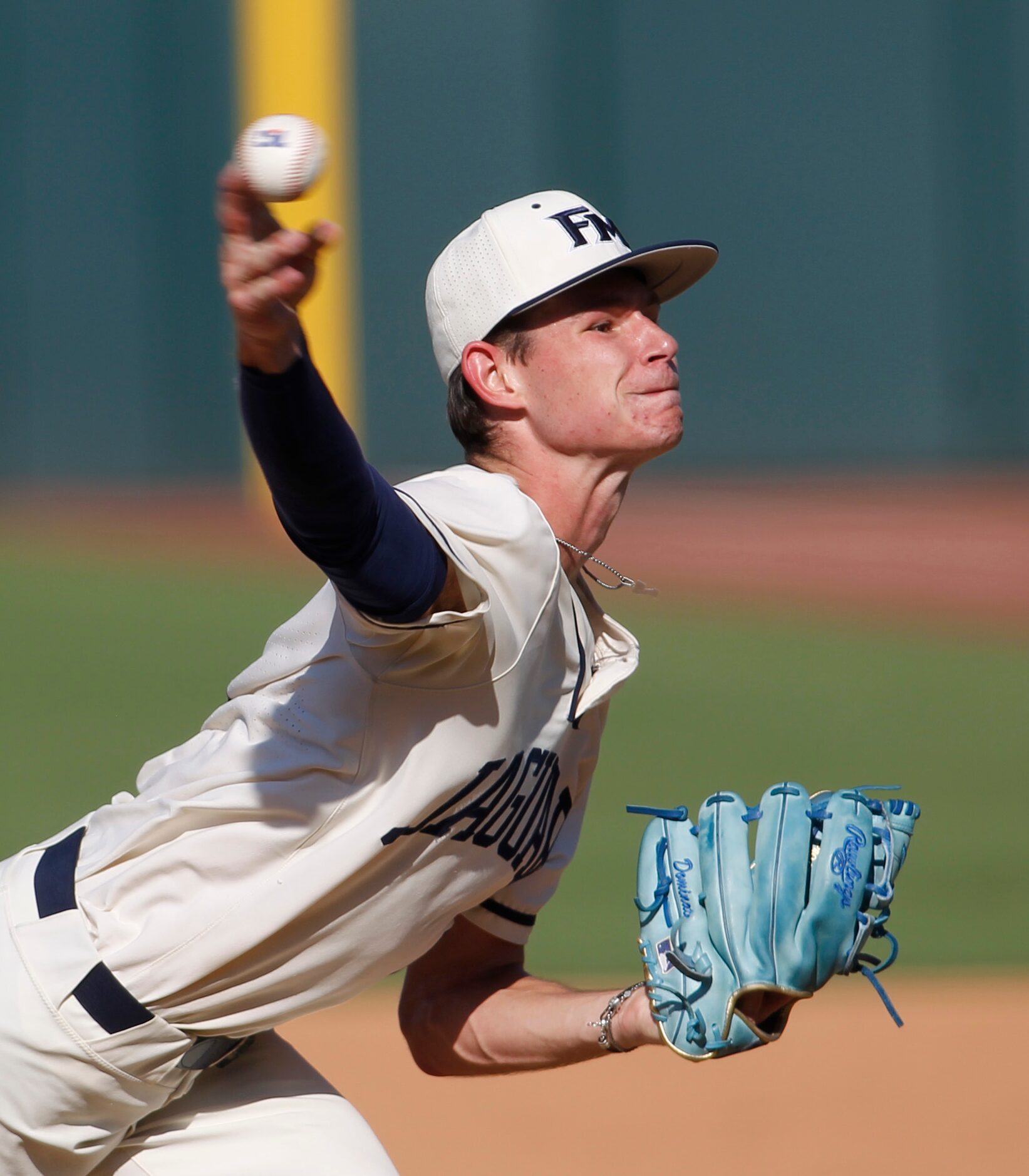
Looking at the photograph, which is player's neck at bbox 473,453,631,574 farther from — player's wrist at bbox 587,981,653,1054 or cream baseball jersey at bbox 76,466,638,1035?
player's wrist at bbox 587,981,653,1054

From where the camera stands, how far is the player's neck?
226cm

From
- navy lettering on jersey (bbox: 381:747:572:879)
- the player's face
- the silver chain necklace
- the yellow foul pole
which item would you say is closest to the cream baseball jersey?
navy lettering on jersey (bbox: 381:747:572:879)

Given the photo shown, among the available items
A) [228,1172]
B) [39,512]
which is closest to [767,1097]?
[228,1172]

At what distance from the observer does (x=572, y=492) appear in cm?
225

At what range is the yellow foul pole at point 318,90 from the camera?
12367 millimetres

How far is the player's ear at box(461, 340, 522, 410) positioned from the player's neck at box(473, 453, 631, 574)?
0.31 feet

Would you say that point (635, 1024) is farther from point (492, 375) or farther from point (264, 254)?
point (264, 254)

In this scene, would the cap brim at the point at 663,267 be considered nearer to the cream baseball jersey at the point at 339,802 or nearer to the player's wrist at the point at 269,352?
the cream baseball jersey at the point at 339,802

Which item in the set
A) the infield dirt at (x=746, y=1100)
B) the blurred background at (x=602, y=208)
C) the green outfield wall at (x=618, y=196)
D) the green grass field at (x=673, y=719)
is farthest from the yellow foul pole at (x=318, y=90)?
the infield dirt at (x=746, y=1100)

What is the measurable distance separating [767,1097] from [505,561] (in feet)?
8.58

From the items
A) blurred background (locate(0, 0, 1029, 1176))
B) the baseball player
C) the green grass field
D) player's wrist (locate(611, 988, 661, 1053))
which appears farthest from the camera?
blurred background (locate(0, 0, 1029, 1176))

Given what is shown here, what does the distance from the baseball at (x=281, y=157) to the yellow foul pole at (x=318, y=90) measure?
422 inches

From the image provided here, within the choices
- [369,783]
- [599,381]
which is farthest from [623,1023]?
[599,381]

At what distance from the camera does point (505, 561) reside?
1.82m
